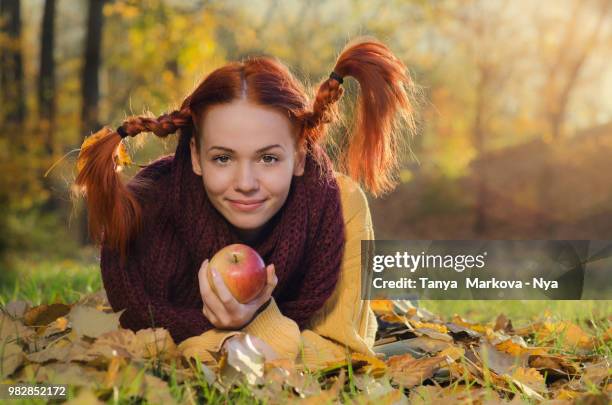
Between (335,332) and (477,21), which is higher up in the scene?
(477,21)

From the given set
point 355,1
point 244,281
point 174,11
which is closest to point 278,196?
point 244,281

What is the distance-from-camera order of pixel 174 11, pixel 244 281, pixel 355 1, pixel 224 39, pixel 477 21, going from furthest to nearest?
1. pixel 477 21
2. pixel 224 39
3. pixel 355 1
4. pixel 174 11
5. pixel 244 281

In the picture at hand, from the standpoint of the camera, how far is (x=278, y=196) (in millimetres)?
2820

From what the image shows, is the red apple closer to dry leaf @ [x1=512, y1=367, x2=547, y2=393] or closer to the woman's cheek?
the woman's cheek

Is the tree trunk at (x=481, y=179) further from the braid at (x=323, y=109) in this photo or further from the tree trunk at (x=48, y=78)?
the braid at (x=323, y=109)

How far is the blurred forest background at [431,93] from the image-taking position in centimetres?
1128

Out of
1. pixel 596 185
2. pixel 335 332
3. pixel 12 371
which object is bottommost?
pixel 12 371

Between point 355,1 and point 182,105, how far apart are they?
11260 mm

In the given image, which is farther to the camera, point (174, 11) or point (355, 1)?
point (355, 1)

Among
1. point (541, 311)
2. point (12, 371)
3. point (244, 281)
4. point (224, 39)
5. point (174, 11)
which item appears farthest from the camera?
point (224, 39)

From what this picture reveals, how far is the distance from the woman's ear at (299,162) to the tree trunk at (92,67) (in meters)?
7.82

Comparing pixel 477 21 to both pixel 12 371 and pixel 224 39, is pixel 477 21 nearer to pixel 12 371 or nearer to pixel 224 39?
pixel 224 39

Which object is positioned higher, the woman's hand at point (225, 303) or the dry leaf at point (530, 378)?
the woman's hand at point (225, 303)

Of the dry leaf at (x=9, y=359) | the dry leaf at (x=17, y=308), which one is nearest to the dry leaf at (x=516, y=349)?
the dry leaf at (x=9, y=359)
